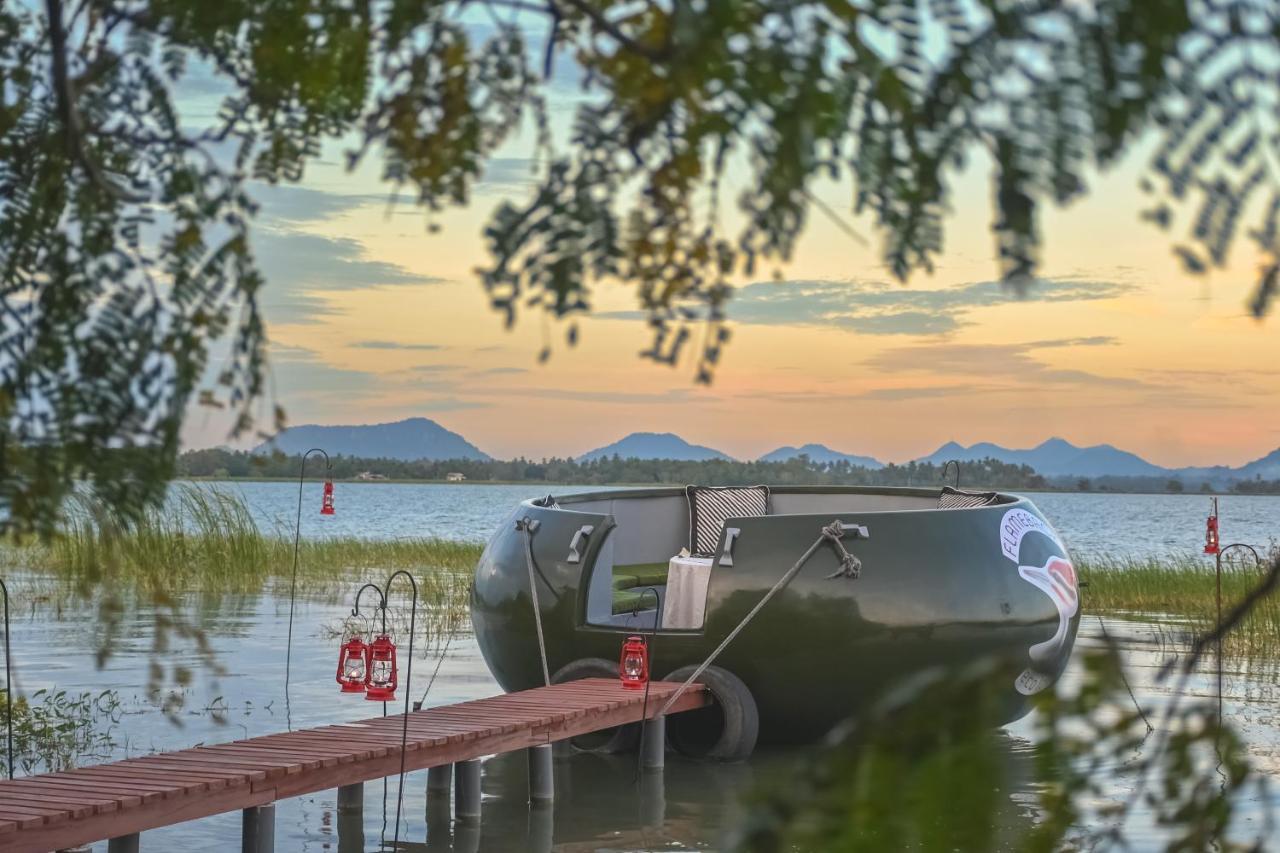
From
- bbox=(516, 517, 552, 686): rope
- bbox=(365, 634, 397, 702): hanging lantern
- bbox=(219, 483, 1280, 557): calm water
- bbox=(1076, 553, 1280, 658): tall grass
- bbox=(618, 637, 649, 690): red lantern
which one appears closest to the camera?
bbox=(365, 634, 397, 702): hanging lantern

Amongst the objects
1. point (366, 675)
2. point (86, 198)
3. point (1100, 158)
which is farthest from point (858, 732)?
point (366, 675)

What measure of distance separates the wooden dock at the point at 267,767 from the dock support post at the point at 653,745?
0.71 feet

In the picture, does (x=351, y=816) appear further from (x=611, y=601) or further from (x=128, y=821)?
(x=611, y=601)

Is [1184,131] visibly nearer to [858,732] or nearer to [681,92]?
[681,92]

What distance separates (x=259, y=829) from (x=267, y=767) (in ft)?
1.22

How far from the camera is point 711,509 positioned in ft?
40.4

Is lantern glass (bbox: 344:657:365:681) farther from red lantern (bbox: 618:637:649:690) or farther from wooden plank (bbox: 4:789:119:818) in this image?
wooden plank (bbox: 4:789:119:818)

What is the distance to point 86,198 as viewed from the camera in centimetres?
229

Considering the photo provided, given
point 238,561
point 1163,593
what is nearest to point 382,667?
point 238,561

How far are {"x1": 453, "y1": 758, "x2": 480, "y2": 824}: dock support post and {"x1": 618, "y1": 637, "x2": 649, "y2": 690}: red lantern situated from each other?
1366mm

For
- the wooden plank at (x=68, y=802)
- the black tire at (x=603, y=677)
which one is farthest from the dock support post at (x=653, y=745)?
the wooden plank at (x=68, y=802)

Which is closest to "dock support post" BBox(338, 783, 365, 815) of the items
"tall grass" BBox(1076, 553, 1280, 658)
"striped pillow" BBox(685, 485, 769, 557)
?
"striped pillow" BBox(685, 485, 769, 557)

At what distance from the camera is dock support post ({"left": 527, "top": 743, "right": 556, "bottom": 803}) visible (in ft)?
28.0

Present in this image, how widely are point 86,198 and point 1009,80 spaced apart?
137 cm
